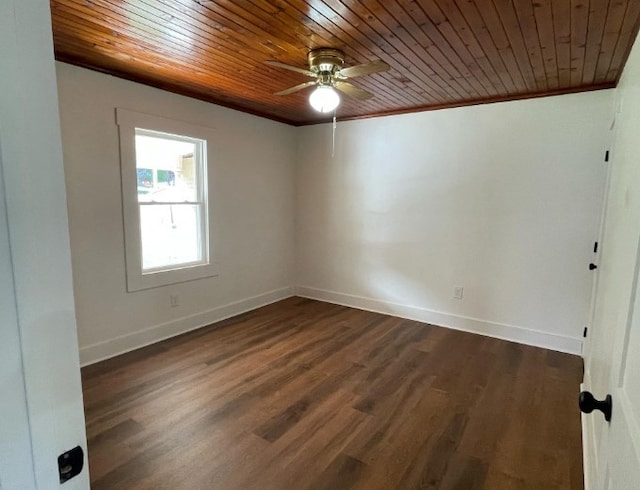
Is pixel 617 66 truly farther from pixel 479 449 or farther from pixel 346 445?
pixel 346 445

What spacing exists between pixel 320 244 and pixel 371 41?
9.80 feet

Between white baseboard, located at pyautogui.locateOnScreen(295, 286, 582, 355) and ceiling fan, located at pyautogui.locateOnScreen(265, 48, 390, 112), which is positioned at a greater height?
ceiling fan, located at pyautogui.locateOnScreen(265, 48, 390, 112)

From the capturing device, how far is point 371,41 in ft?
7.56

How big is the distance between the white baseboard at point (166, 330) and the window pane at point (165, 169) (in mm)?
1250

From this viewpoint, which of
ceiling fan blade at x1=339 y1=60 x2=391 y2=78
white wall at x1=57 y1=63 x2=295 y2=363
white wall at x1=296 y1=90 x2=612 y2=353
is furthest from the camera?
white wall at x1=296 y1=90 x2=612 y2=353

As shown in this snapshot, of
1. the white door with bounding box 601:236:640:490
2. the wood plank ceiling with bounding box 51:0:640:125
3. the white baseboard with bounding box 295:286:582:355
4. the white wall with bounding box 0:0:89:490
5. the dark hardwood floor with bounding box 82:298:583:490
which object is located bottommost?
the dark hardwood floor with bounding box 82:298:583:490

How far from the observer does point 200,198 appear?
→ 3.86m

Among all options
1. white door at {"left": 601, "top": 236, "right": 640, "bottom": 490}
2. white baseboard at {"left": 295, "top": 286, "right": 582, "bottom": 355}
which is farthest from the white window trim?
white door at {"left": 601, "top": 236, "right": 640, "bottom": 490}

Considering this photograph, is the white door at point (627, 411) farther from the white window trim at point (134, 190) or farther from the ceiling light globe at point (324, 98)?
the white window trim at point (134, 190)

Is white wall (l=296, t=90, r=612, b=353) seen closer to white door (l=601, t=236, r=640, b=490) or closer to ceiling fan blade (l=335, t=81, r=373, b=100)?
ceiling fan blade (l=335, t=81, r=373, b=100)

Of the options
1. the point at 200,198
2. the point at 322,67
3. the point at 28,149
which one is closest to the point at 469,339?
the point at 322,67

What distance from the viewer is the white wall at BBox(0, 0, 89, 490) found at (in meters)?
0.58

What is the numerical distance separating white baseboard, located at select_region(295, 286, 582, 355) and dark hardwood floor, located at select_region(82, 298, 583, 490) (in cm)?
13

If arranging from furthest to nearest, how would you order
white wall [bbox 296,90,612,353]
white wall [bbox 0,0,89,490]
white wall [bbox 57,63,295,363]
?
white wall [bbox 296,90,612,353] → white wall [bbox 57,63,295,363] → white wall [bbox 0,0,89,490]
